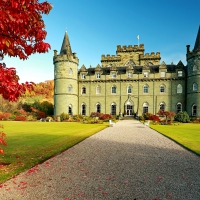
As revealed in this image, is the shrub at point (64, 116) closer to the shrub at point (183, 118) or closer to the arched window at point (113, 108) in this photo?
the arched window at point (113, 108)

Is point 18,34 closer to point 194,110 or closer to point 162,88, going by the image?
point 194,110

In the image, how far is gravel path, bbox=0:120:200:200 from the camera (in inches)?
170

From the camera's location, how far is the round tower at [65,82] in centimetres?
3784

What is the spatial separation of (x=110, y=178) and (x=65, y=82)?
34.4 metres

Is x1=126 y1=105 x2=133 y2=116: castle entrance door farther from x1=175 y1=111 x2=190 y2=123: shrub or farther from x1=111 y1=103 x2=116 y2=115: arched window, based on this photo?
x1=175 y1=111 x2=190 y2=123: shrub

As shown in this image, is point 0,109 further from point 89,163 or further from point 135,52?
point 89,163

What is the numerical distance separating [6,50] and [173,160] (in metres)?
7.43

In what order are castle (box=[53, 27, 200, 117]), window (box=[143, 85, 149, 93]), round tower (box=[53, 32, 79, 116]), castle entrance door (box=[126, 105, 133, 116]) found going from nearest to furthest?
castle (box=[53, 27, 200, 117]) < round tower (box=[53, 32, 79, 116]) < window (box=[143, 85, 149, 93]) < castle entrance door (box=[126, 105, 133, 116])

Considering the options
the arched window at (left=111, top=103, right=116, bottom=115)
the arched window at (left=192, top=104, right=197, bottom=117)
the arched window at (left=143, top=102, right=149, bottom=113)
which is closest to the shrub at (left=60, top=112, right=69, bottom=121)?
the arched window at (left=111, top=103, right=116, bottom=115)

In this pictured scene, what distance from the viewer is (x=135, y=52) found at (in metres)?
48.7

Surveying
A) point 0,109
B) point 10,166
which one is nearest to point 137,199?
point 10,166

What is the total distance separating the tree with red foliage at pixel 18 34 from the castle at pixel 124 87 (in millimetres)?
33689

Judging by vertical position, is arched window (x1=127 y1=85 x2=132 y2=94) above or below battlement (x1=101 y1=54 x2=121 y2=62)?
below

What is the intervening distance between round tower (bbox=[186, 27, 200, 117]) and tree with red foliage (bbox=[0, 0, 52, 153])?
36200mm
